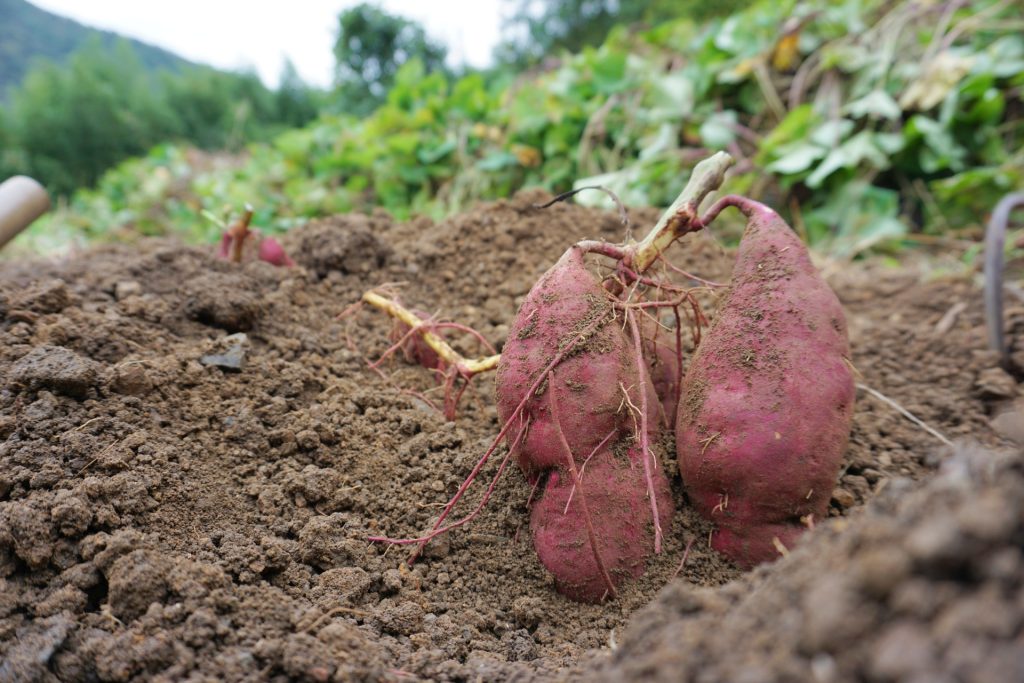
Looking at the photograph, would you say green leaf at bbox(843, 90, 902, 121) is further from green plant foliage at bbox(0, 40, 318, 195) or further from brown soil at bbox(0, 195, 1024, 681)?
green plant foliage at bbox(0, 40, 318, 195)

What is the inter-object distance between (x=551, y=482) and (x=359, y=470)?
0.37 m

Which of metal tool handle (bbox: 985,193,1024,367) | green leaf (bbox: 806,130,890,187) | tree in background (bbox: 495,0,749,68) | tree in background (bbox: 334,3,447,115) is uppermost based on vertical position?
tree in background (bbox: 495,0,749,68)

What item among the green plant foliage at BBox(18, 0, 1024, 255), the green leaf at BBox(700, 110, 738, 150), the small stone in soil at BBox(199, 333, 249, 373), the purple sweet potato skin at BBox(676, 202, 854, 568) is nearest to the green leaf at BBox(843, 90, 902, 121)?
the green plant foliage at BBox(18, 0, 1024, 255)

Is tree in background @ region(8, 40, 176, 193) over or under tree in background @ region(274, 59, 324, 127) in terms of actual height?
under

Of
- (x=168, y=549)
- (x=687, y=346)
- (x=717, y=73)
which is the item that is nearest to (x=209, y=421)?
(x=168, y=549)

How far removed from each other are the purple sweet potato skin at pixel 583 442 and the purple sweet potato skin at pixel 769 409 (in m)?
0.10

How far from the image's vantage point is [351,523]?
41.2 inches

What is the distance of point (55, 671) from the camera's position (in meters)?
0.75

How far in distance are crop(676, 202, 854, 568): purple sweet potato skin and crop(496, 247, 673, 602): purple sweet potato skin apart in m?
0.10

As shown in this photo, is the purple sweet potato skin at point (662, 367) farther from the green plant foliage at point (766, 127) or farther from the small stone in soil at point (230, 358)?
the green plant foliage at point (766, 127)

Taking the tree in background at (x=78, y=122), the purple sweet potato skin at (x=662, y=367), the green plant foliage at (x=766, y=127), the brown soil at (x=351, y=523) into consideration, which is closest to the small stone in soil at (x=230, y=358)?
the brown soil at (x=351, y=523)

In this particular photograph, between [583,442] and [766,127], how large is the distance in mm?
2767

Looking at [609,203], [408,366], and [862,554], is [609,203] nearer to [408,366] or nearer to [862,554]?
[408,366]

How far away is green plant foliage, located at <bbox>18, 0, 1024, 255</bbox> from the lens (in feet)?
8.83
